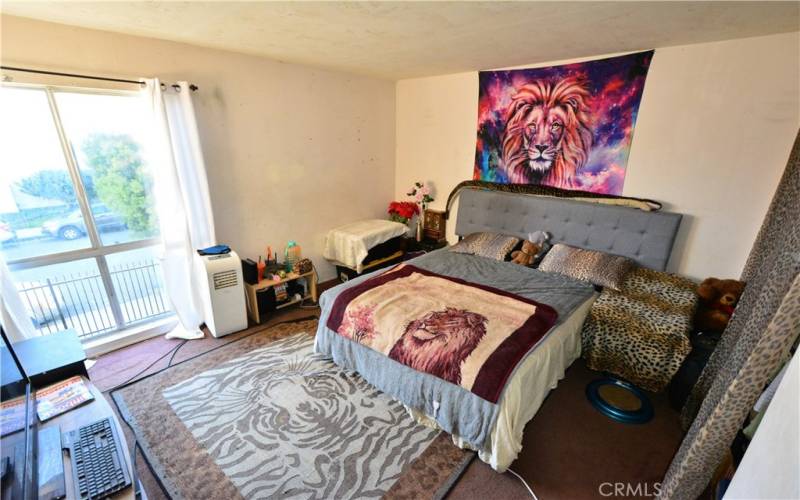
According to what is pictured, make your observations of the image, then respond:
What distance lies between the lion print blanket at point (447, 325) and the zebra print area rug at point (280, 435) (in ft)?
1.35

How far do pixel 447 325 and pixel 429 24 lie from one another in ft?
5.88

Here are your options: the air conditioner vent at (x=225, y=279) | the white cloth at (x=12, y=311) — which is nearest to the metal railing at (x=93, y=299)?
the white cloth at (x=12, y=311)

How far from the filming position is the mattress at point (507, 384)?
163 centimetres

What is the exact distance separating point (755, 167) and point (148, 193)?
4427mm

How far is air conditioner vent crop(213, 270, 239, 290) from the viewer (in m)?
2.70

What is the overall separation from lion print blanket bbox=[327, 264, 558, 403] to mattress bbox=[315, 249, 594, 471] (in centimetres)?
6

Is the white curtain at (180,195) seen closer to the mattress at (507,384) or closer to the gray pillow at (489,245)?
the mattress at (507,384)

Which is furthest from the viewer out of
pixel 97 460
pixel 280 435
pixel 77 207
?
pixel 77 207

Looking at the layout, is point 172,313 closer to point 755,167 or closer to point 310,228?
point 310,228

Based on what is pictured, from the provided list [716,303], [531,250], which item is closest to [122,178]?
[531,250]

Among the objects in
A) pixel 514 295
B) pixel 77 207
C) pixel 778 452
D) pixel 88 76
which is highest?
pixel 88 76

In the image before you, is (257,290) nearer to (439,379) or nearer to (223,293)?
(223,293)

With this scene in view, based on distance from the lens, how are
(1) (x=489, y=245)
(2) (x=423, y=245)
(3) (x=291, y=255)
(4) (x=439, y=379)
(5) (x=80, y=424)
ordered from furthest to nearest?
(2) (x=423, y=245) → (3) (x=291, y=255) → (1) (x=489, y=245) → (4) (x=439, y=379) → (5) (x=80, y=424)

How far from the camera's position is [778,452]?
85cm
